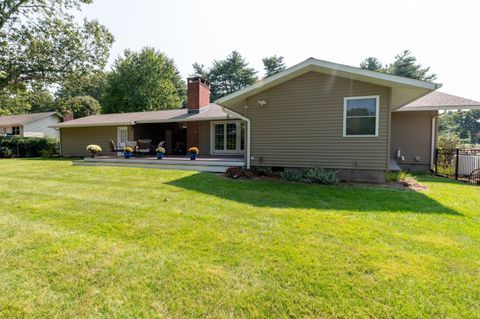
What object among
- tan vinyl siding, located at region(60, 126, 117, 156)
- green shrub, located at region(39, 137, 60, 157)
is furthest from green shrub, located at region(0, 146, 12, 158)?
tan vinyl siding, located at region(60, 126, 117, 156)

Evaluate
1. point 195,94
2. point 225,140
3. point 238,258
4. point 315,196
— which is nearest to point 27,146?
point 195,94

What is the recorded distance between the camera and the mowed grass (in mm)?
2152

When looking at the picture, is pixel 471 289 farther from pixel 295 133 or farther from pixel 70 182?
pixel 70 182

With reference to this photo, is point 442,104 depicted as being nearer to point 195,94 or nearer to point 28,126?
point 195,94

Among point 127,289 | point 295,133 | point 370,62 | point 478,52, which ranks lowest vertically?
point 127,289

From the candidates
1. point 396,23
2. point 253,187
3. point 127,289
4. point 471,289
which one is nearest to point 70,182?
point 253,187

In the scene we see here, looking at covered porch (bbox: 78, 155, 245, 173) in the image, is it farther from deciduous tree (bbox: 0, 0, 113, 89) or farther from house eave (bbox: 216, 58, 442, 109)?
deciduous tree (bbox: 0, 0, 113, 89)

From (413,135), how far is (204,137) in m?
9.99

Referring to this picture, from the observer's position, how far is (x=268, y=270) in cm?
267

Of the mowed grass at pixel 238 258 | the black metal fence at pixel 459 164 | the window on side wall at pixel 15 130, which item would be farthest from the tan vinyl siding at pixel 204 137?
the window on side wall at pixel 15 130

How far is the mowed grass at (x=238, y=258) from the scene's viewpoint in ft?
7.06

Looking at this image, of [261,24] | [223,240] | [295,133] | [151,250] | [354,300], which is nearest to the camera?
[354,300]

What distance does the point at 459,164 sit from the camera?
934 centimetres

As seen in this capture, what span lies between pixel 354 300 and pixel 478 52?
31.0 m
